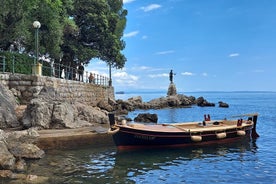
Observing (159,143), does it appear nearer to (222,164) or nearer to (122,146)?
(122,146)

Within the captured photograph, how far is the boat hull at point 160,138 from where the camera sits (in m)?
13.2

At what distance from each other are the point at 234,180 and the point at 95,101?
21043mm

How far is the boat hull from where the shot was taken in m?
13.2

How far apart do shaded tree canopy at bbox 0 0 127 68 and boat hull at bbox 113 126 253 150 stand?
421 inches

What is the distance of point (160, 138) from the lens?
13664 millimetres

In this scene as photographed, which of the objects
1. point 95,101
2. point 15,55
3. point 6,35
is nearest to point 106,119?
point 15,55

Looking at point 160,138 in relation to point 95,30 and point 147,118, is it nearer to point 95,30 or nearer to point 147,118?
point 147,118

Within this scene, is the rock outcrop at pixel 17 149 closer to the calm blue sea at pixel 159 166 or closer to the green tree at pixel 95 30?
the calm blue sea at pixel 159 166

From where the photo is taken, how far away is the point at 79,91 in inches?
971

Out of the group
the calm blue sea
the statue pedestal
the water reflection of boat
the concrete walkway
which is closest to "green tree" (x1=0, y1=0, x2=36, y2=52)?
the concrete walkway

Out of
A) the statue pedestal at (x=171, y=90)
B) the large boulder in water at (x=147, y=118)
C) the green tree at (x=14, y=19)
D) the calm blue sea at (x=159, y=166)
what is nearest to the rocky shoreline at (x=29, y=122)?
the calm blue sea at (x=159, y=166)

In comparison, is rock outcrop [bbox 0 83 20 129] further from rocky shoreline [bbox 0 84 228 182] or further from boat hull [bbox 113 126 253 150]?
boat hull [bbox 113 126 253 150]

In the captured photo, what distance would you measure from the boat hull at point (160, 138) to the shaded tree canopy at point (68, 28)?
10.7m

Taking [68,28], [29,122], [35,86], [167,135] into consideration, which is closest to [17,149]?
[29,122]
